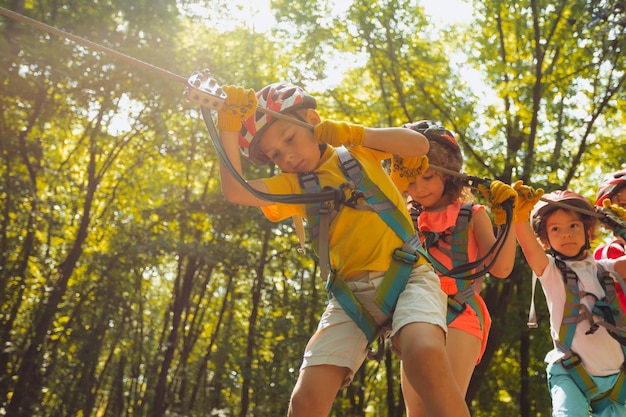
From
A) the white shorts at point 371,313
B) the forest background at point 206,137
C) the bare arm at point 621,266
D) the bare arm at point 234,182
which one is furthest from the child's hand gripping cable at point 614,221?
the forest background at point 206,137

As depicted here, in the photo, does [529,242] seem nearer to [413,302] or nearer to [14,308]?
[413,302]

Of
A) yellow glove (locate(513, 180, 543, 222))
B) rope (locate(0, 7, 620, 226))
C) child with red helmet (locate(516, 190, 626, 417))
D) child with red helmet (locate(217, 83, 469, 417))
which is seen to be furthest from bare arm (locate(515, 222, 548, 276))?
child with red helmet (locate(217, 83, 469, 417))

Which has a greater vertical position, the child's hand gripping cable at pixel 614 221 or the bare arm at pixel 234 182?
the child's hand gripping cable at pixel 614 221

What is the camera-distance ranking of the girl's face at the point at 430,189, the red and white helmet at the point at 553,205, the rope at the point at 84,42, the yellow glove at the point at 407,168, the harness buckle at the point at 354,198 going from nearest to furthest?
the rope at the point at 84,42
the harness buckle at the point at 354,198
the yellow glove at the point at 407,168
the girl's face at the point at 430,189
the red and white helmet at the point at 553,205

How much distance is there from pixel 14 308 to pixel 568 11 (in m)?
12.0

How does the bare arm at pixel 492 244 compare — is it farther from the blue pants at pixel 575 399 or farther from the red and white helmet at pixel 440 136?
the blue pants at pixel 575 399

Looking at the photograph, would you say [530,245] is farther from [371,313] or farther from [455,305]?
[371,313]

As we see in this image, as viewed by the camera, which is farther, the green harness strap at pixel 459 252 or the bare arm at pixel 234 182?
the green harness strap at pixel 459 252

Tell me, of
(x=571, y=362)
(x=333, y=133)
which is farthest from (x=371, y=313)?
(x=571, y=362)

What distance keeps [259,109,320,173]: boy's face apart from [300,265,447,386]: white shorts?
593mm

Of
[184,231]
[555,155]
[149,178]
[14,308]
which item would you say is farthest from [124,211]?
[555,155]

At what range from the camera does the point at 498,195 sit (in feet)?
10.9

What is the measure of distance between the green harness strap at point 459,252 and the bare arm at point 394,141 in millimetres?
697

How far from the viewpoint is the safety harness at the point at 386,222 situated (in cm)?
257
